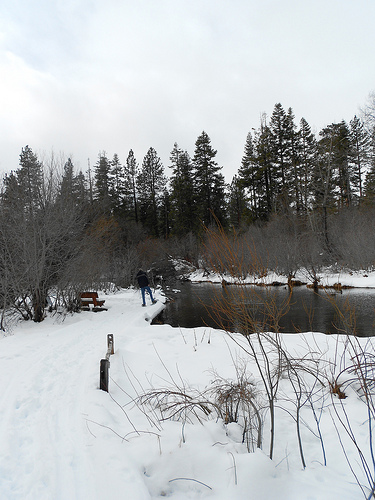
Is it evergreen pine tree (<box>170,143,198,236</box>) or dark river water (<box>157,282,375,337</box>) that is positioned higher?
evergreen pine tree (<box>170,143,198,236</box>)

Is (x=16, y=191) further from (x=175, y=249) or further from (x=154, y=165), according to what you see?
(x=154, y=165)

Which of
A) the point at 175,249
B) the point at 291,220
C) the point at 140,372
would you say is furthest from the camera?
the point at 175,249

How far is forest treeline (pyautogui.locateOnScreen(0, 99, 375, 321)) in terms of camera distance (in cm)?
897

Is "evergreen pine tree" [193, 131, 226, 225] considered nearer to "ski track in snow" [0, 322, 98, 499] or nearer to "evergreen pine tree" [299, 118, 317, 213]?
"evergreen pine tree" [299, 118, 317, 213]

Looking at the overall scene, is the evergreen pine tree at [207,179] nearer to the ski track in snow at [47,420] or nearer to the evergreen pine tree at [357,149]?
the evergreen pine tree at [357,149]

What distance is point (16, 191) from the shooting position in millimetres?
9164

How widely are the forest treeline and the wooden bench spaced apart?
1.38 feet

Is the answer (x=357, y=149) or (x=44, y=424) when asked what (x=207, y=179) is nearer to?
(x=357, y=149)

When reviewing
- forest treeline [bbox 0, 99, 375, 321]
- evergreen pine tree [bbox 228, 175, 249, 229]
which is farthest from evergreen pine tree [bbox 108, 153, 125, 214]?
evergreen pine tree [bbox 228, 175, 249, 229]

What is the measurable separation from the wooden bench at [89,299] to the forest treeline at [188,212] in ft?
1.38

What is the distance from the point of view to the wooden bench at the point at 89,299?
11.3 m

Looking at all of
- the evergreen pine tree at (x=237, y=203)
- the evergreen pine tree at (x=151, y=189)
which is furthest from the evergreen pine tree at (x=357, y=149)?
the evergreen pine tree at (x=151, y=189)

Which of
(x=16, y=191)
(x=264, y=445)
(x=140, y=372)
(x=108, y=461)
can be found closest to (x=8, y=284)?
(x=16, y=191)

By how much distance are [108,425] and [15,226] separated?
7526 mm
